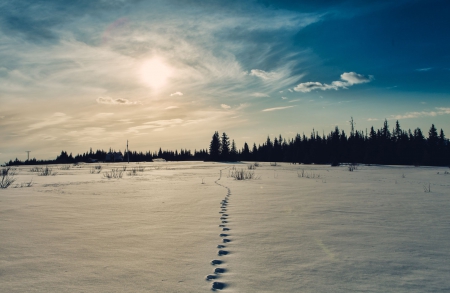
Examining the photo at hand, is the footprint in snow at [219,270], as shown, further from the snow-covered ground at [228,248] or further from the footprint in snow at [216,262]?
the footprint in snow at [216,262]

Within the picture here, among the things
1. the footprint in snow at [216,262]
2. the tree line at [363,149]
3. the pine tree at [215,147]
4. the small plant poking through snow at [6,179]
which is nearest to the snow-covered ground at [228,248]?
the footprint in snow at [216,262]

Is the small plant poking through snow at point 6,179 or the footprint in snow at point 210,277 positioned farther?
the small plant poking through snow at point 6,179

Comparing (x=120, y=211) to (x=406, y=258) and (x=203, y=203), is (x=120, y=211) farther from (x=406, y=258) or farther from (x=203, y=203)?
(x=406, y=258)

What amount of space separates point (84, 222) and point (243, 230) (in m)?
2.88

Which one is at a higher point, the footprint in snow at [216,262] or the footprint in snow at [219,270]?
the footprint in snow at [219,270]

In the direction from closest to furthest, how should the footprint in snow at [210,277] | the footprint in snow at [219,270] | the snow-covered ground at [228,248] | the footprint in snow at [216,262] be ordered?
the snow-covered ground at [228,248], the footprint in snow at [210,277], the footprint in snow at [219,270], the footprint in snow at [216,262]

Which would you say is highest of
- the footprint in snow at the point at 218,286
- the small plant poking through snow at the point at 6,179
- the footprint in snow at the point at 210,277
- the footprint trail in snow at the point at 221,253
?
the small plant poking through snow at the point at 6,179

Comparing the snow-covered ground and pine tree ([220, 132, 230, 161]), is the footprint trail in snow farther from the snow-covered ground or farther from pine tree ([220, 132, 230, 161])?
pine tree ([220, 132, 230, 161])

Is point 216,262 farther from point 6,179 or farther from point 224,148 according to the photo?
point 224,148

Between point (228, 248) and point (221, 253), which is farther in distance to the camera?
point (228, 248)

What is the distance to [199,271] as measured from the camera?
2814 millimetres

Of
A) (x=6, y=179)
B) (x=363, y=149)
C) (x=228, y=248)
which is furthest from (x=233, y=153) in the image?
(x=228, y=248)

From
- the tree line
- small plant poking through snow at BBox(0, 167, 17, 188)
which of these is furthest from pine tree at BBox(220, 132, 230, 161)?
small plant poking through snow at BBox(0, 167, 17, 188)

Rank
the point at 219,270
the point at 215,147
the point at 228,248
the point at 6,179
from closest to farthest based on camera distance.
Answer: the point at 219,270 → the point at 228,248 → the point at 6,179 → the point at 215,147
